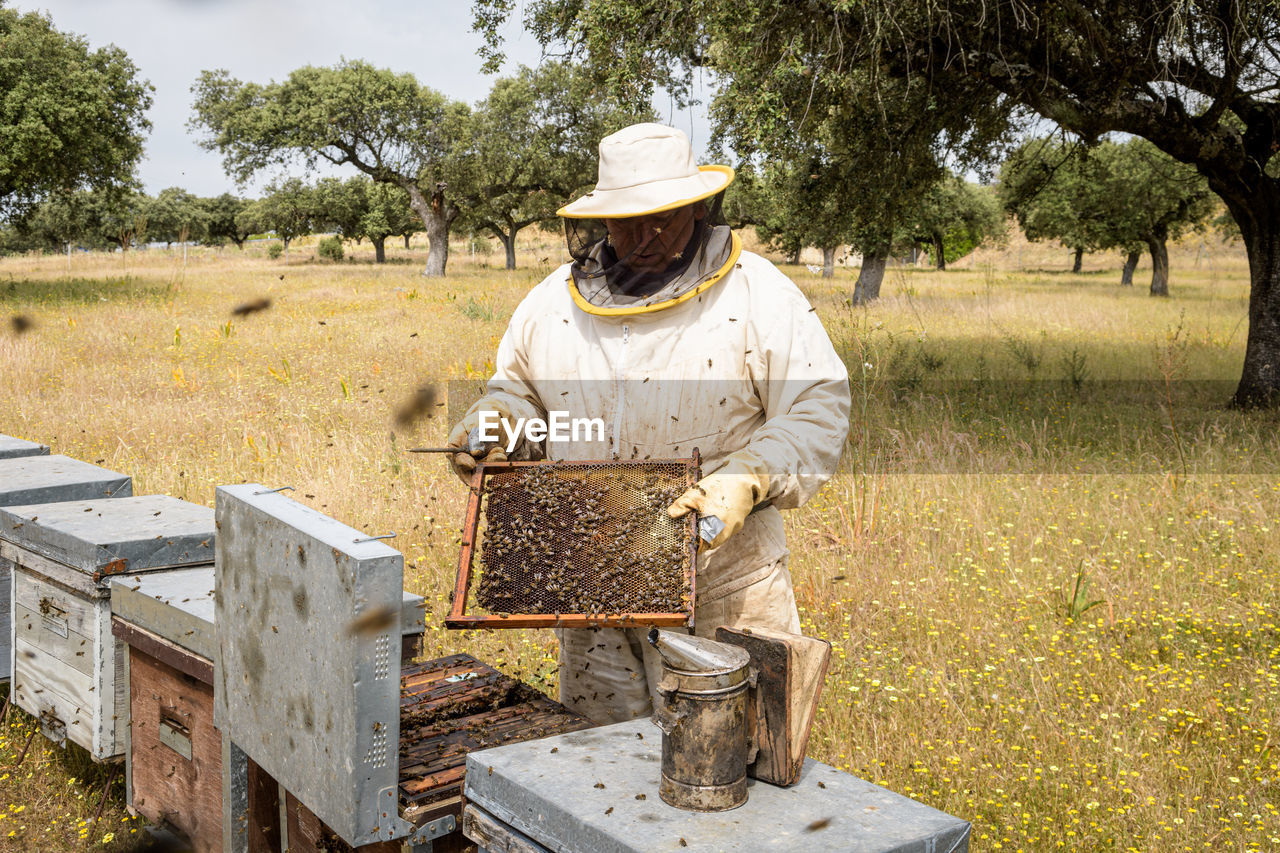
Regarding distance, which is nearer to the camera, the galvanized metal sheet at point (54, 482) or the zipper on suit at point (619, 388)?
the zipper on suit at point (619, 388)

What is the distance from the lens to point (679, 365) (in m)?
2.79

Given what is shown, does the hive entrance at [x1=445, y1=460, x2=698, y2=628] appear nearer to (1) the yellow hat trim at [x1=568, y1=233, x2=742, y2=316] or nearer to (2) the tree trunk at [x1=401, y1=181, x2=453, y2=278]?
(1) the yellow hat trim at [x1=568, y1=233, x2=742, y2=316]

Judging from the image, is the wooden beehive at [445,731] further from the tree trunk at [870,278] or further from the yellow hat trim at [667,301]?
the tree trunk at [870,278]

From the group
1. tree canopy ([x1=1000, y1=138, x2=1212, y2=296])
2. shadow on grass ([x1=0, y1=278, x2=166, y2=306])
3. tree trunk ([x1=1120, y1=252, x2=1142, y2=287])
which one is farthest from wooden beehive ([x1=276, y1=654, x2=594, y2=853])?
tree trunk ([x1=1120, y1=252, x2=1142, y2=287])

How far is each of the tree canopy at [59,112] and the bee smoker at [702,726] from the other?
20.5 m

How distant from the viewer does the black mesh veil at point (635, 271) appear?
2.79 m

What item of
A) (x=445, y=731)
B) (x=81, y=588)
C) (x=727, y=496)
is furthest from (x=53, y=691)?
(x=727, y=496)

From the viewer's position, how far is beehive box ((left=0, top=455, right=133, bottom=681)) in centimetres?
394

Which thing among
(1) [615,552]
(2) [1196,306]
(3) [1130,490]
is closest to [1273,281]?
(3) [1130,490]

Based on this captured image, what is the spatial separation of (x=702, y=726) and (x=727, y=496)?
688 millimetres

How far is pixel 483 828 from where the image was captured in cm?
206

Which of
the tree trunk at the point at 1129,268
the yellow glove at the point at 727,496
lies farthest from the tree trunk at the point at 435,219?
the yellow glove at the point at 727,496

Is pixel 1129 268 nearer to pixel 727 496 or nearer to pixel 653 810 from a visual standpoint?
pixel 727 496

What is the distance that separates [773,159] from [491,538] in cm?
589
